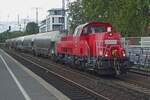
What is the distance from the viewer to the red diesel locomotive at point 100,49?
21.8 meters

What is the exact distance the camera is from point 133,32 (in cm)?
4578

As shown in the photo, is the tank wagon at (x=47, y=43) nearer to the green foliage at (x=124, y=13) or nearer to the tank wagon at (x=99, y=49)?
the green foliage at (x=124, y=13)

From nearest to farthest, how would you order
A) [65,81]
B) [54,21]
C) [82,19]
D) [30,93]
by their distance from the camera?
1. [30,93]
2. [65,81]
3. [82,19]
4. [54,21]

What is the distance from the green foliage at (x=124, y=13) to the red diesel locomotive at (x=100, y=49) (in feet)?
57.7

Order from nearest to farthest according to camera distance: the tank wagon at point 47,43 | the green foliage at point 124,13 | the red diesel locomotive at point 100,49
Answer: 1. the red diesel locomotive at point 100,49
2. the tank wagon at point 47,43
3. the green foliage at point 124,13

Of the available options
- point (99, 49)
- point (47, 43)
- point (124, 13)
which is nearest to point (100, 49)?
point (99, 49)

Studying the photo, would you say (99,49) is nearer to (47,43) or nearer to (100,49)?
(100,49)

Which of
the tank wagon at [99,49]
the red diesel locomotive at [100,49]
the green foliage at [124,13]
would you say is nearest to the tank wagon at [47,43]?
the green foliage at [124,13]

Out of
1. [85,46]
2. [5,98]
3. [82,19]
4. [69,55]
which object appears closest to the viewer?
[5,98]

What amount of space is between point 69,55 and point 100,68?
26.8 ft

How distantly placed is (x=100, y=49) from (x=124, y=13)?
2235 centimetres

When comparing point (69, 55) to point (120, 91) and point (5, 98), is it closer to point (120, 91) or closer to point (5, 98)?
point (120, 91)

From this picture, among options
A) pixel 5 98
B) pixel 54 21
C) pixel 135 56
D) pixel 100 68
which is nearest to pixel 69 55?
pixel 135 56

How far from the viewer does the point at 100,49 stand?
22469 millimetres
